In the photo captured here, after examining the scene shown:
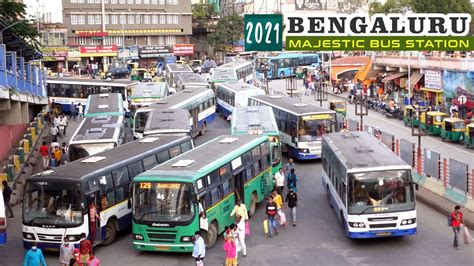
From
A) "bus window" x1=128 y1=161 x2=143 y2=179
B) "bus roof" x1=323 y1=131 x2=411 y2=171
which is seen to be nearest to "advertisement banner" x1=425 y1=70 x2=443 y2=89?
"bus roof" x1=323 y1=131 x2=411 y2=171

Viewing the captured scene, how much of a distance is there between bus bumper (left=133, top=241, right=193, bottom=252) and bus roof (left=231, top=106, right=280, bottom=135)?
10.4 m

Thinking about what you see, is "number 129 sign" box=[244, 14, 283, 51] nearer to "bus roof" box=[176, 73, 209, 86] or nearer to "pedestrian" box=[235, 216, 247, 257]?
"pedestrian" box=[235, 216, 247, 257]

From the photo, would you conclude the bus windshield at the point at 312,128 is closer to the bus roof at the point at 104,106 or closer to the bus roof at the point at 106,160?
the bus roof at the point at 106,160

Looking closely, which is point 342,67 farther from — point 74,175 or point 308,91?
point 74,175

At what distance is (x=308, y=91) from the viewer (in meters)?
66.1

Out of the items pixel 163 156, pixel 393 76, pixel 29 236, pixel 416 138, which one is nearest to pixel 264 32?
pixel 163 156

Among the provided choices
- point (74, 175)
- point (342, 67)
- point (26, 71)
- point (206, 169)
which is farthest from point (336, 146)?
point (342, 67)

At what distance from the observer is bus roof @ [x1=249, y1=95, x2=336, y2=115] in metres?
31.9

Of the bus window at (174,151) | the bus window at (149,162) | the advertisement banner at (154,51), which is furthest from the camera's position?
the advertisement banner at (154,51)

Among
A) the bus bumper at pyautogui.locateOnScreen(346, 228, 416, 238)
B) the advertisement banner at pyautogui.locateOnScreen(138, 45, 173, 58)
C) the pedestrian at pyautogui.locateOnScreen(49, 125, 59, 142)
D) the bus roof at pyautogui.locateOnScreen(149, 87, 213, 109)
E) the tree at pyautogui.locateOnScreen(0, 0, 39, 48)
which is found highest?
the tree at pyautogui.locateOnScreen(0, 0, 39, 48)

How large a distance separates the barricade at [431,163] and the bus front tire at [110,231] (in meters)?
11.3

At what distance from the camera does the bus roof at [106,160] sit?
18656 millimetres

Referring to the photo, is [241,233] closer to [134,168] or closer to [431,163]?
[134,168]

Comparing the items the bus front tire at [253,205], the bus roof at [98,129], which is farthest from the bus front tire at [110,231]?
the bus roof at [98,129]
